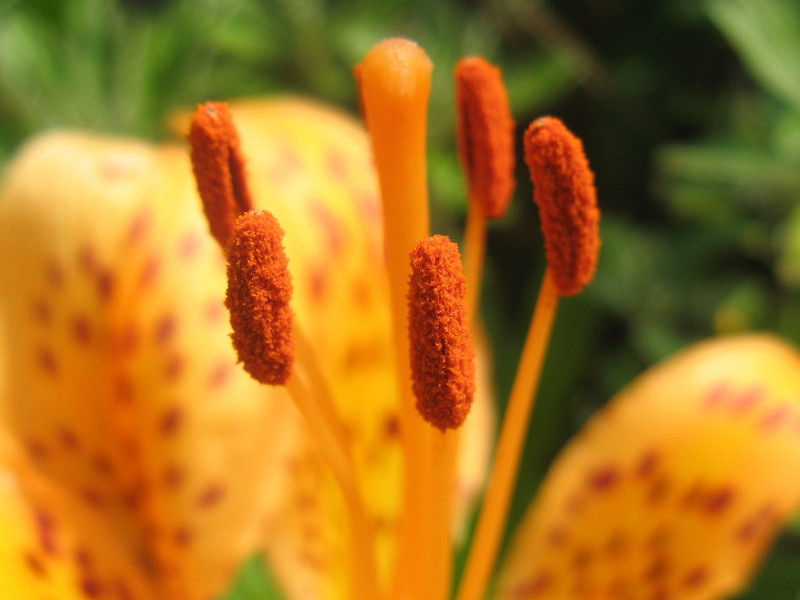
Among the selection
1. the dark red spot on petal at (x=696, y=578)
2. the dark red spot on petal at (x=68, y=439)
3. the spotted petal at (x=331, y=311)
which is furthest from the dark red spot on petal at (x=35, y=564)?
the dark red spot on petal at (x=696, y=578)

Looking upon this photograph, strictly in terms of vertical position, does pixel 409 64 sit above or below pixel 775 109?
above

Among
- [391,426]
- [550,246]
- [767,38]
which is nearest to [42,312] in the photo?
[391,426]

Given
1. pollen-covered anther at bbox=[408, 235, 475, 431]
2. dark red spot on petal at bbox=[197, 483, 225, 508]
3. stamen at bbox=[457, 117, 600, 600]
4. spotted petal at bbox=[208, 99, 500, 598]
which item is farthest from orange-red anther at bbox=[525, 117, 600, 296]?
dark red spot on petal at bbox=[197, 483, 225, 508]

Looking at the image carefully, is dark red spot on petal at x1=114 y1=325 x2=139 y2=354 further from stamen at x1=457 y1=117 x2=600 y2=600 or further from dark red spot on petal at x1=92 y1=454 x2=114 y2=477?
stamen at x1=457 y1=117 x2=600 y2=600

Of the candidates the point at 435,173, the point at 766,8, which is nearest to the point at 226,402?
the point at 435,173

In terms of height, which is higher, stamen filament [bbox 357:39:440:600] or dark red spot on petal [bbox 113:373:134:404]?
stamen filament [bbox 357:39:440:600]

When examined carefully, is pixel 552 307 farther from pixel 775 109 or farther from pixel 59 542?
pixel 775 109

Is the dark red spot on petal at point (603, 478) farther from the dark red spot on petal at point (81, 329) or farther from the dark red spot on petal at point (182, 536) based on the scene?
the dark red spot on petal at point (81, 329)
